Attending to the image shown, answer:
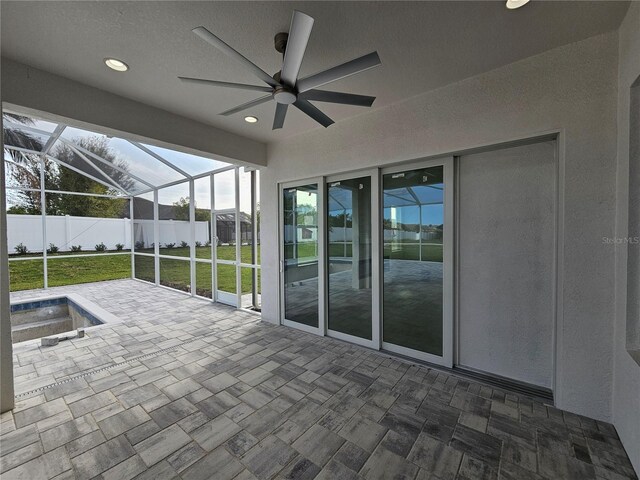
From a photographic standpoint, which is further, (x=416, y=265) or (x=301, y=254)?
(x=301, y=254)

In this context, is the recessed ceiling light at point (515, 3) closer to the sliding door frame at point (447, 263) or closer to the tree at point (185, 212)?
the sliding door frame at point (447, 263)

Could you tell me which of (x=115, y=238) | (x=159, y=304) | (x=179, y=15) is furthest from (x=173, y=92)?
(x=115, y=238)

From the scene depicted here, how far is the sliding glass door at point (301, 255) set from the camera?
3951mm

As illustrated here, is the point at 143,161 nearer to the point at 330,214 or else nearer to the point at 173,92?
the point at 173,92

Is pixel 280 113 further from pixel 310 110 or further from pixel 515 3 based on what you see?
pixel 515 3

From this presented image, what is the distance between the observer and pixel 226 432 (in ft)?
6.50

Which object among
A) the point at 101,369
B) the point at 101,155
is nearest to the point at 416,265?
the point at 101,369

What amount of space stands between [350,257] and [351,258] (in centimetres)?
2

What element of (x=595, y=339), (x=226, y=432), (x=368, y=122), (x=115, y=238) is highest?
(x=368, y=122)

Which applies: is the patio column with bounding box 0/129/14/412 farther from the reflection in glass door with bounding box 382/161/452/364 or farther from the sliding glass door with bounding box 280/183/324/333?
the reflection in glass door with bounding box 382/161/452/364

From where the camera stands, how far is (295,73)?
1.72 meters

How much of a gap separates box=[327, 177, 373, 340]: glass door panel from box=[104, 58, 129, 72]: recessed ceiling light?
98.6 inches

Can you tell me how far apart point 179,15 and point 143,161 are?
5271 mm

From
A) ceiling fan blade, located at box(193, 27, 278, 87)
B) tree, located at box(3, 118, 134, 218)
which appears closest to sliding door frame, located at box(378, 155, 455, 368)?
ceiling fan blade, located at box(193, 27, 278, 87)
